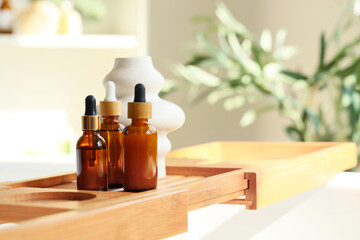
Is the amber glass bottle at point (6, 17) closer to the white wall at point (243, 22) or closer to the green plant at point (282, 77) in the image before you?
the green plant at point (282, 77)

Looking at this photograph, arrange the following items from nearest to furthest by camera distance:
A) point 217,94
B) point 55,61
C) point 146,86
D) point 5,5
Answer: point 146,86 < point 5,5 < point 55,61 < point 217,94

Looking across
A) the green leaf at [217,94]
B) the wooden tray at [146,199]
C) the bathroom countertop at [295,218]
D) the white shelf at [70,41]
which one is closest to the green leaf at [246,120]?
the green leaf at [217,94]

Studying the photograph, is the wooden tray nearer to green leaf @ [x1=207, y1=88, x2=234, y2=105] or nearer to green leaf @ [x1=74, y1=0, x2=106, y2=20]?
green leaf @ [x1=74, y1=0, x2=106, y2=20]

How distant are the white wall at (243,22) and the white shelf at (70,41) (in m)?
1.21

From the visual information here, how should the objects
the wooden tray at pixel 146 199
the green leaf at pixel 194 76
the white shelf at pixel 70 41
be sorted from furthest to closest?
the green leaf at pixel 194 76, the white shelf at pixel 70 41, the wooden tray at pixel 146 199

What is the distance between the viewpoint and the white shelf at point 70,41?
283cm

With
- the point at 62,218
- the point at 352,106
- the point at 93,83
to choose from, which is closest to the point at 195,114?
the point at 93,83

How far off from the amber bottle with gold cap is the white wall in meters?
3.01

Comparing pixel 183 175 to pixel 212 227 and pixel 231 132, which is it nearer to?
pixel 212 227

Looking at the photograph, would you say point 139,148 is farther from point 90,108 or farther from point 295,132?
point 295,132

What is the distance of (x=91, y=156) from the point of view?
39.0 inches

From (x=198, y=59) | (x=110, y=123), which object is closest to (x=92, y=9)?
(x=198, y=59)

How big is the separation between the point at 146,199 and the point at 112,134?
0.23 meters

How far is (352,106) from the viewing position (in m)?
2.93
